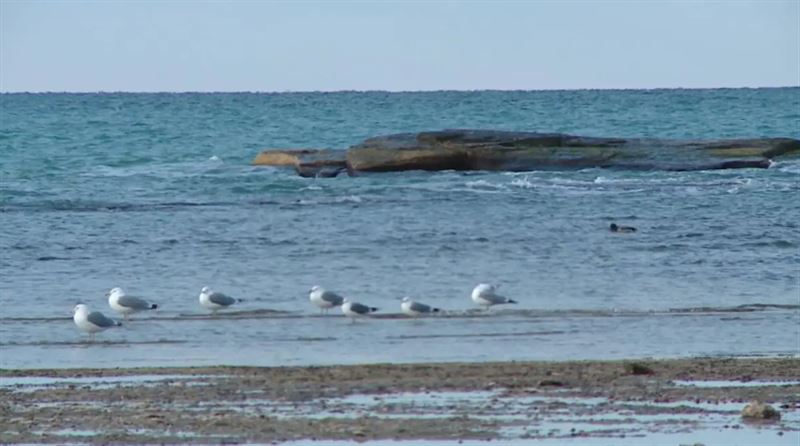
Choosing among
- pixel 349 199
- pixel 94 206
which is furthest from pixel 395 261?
pixel 94 206

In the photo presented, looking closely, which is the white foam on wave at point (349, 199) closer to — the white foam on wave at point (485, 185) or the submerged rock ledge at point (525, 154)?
the white foam on wave at point (485, 185)

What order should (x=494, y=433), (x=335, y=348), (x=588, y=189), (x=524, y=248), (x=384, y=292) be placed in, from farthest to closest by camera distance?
(x=588, y=189) < (x=524, y=248) < (x=384, y=292) < (x=335, y=348) < (x=494, y=433)

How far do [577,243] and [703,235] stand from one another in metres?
1.92

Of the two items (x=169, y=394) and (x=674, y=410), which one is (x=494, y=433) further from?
(x=169, y=394)

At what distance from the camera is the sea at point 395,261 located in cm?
1412

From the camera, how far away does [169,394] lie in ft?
35.7

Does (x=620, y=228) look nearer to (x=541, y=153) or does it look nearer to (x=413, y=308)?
(x=413, y=308)

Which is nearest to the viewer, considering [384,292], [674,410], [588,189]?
[674,410]

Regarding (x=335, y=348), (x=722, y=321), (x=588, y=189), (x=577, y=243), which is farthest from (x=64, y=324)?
(x=588, y=189)

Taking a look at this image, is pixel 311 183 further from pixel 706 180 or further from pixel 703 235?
pixel 703 235

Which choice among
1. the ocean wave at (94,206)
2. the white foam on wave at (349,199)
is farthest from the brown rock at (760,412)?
the white foam on wave at (349,199)

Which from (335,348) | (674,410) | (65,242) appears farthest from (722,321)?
(65,242)

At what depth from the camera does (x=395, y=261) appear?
67.2 ft

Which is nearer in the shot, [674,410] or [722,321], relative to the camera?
[674,410]
